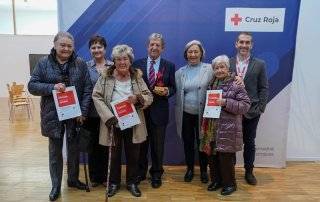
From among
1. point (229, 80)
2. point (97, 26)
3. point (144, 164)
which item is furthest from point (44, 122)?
point (229, 80)

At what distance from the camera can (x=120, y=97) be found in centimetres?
292

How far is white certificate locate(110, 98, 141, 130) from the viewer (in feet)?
9.43

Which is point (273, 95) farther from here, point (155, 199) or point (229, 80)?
point (155, 199)

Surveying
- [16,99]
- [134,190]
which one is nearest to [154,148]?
[134,190]

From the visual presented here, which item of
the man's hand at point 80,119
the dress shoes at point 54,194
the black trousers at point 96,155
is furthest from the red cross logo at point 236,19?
the dress shoes at point 54,194

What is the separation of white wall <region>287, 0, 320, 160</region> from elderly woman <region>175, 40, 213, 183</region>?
54.4 inches

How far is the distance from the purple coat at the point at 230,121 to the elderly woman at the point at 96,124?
1.11 m

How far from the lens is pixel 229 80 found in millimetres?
2955

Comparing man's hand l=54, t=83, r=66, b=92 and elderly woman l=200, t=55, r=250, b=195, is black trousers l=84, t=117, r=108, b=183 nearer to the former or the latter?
man's hand l=54, t=83, r=66, b=92

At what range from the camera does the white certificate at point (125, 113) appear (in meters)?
2.87

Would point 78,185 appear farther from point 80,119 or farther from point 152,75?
point 152,75

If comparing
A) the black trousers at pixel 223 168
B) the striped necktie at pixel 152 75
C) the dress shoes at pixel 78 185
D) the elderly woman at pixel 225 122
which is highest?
the striped necktie at pixel 152 75

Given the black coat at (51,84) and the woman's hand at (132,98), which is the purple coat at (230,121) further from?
the black coat at (51,84)

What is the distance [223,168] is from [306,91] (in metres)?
1.66
